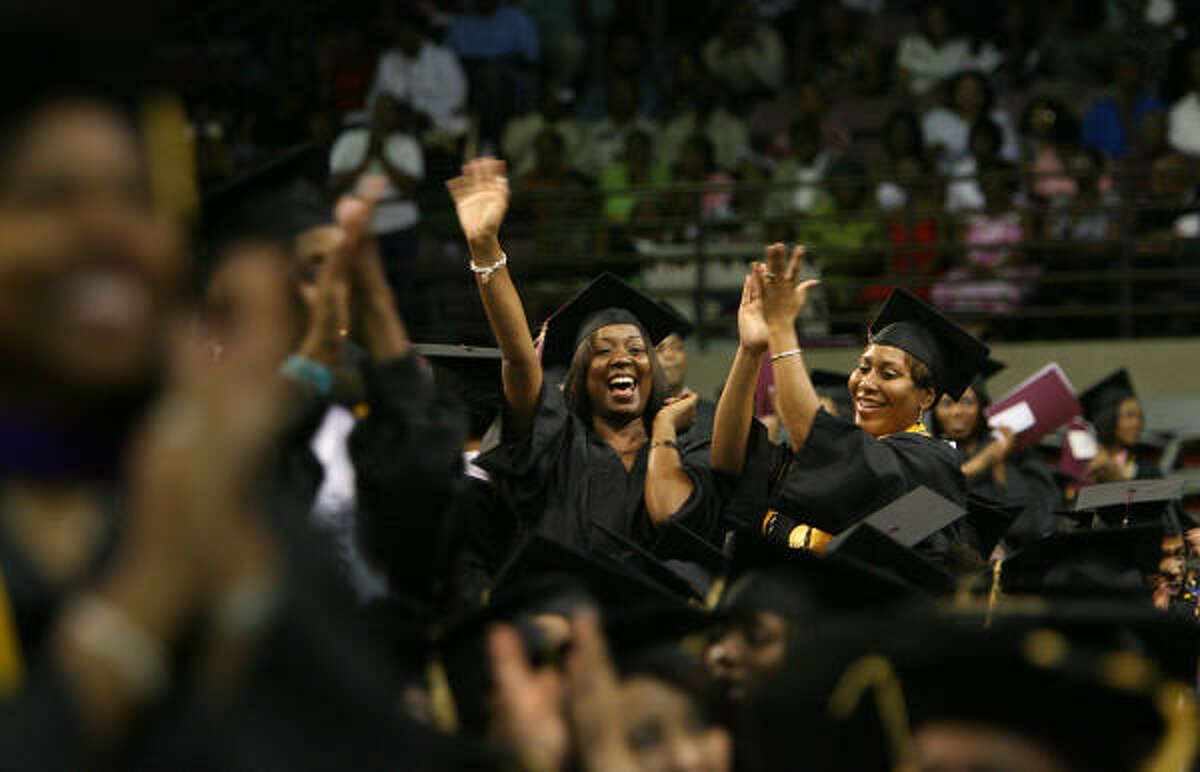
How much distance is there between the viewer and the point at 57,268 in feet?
5.36

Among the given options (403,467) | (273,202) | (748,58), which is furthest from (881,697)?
(748,58)

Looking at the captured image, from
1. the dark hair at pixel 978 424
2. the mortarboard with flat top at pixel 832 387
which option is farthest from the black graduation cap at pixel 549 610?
the dark hair at pixel 978 424

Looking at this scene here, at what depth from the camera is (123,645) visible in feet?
5.10

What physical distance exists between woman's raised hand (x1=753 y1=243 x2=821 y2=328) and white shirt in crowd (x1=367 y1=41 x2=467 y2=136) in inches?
280

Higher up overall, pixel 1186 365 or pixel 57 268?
pixel 57 268

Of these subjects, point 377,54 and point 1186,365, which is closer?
point 1186,365

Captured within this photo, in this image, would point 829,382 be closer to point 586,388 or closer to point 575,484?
point 586,388

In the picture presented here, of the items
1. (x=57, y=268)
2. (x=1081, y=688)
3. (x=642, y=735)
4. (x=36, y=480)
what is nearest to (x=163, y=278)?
(x=57, y=268)

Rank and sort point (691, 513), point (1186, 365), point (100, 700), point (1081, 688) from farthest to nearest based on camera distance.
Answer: point (1186, 365), point (691, 513), point (1081, 688), point (100, 700)

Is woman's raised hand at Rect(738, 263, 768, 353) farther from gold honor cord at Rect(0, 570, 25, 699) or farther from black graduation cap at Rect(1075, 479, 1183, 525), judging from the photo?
gold honor cord at Rect(0, 570, 25, 699)

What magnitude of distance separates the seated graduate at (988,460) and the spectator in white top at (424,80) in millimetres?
4621

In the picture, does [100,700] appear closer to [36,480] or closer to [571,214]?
[36,480]

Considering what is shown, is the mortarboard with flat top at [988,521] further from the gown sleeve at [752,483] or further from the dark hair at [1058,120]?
the dark hair at [1058,120]

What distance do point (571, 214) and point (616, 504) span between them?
650 centimetres
